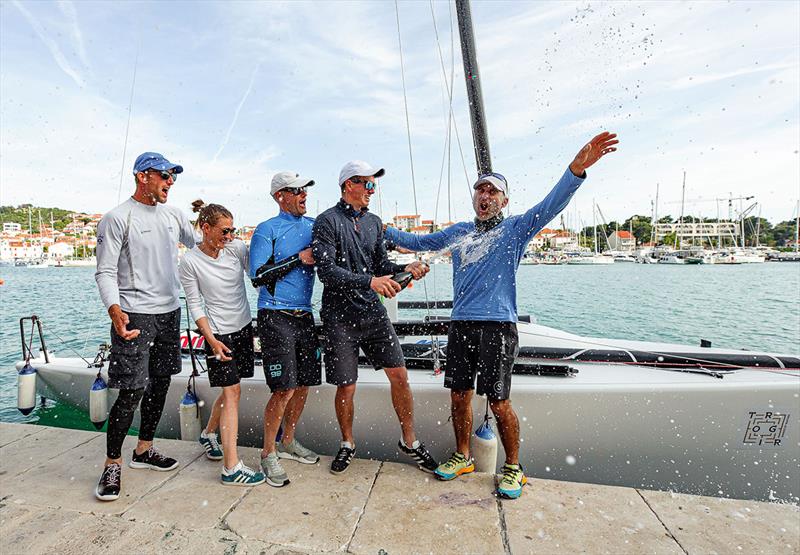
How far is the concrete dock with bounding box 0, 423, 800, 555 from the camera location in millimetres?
1939

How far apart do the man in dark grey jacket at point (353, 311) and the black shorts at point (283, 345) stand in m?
0.15

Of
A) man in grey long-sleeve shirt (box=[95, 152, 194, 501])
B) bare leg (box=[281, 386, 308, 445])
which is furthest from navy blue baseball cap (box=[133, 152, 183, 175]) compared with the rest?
bare leg (box=[281, 386, 308, 445])

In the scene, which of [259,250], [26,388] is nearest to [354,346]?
[259,250]

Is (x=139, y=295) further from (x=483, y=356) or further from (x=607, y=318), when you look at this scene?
(x=607, y=318)

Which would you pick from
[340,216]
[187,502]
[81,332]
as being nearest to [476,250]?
[340,216]

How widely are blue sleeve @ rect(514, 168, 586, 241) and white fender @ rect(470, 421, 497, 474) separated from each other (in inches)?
50.5

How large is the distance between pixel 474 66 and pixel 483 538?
11.7 ft

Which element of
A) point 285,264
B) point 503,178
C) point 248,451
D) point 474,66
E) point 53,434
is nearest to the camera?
point 285,264

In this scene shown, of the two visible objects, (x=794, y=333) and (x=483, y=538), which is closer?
(x=483, y=538)

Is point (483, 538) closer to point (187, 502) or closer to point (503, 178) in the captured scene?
point (187, 502)

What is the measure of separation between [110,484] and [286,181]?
6.61 feet

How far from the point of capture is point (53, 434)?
3309mm

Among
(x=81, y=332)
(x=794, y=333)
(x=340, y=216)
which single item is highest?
(x=340, y=216)

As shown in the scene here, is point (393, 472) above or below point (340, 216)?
below
